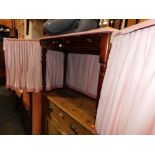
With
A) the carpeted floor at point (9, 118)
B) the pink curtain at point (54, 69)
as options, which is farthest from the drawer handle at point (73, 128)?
the carpeted floor at point (9, 118)

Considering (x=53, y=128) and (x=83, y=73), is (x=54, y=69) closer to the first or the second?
(x=83, y=73)

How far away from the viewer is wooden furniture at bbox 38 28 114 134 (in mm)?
899

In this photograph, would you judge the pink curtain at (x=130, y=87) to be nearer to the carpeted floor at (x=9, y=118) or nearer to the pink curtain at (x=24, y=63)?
the pink curtain at (x=24, y=63)

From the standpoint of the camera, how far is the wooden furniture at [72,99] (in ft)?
2.95

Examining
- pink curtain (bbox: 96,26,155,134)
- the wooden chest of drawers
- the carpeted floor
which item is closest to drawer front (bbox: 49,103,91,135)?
the wooden chest of drawers

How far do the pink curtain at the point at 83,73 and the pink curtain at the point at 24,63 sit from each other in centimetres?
45

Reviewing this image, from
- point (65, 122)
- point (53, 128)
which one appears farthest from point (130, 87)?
point (53, 128)

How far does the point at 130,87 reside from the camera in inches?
24.6

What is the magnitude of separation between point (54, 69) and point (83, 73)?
46 centimetres

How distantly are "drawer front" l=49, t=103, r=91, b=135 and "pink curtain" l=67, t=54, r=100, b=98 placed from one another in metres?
0.47

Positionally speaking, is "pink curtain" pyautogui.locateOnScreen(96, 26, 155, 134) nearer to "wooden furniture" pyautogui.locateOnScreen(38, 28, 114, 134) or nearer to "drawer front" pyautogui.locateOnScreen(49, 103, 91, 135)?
"wooden furniture" pyautogui.locateOnScreen(38, 28, 114, 134)
